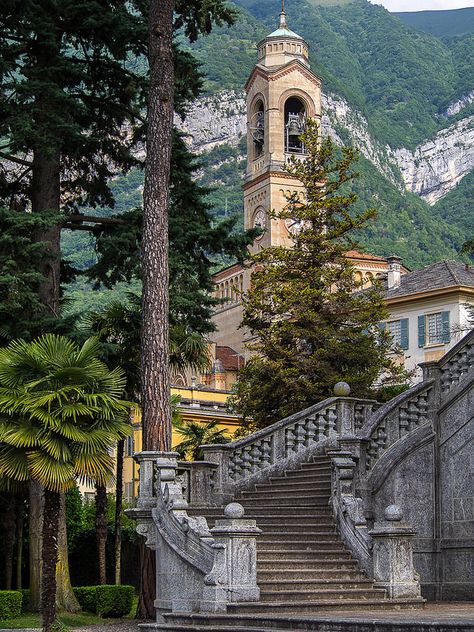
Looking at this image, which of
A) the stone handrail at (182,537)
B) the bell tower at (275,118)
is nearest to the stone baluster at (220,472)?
the stone handrail at (182,537)

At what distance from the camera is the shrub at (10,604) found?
2502 centimetres

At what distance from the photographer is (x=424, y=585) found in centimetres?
2161

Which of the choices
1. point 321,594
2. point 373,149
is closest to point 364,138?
point 373,149

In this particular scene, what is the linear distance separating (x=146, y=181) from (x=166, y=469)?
5.68m

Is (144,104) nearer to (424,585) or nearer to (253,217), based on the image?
(424,585)

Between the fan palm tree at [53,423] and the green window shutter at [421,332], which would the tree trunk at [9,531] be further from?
the green window shutter at [421,332]

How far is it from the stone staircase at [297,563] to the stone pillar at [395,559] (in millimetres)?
230

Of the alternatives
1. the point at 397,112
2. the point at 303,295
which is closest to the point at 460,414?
the point at 303,295

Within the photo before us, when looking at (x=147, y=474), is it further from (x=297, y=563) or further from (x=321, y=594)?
(x=321, y=594)

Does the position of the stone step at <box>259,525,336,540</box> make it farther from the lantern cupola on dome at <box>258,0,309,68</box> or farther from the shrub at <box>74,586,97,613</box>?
the lantern cupola on dome at <box>258,0,309,68</box>

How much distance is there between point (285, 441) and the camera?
24.5 metres

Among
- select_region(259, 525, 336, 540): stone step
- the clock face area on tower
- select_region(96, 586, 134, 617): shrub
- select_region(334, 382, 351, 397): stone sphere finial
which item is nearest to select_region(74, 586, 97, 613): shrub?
select_region(96, 586, 134, 617): shrub

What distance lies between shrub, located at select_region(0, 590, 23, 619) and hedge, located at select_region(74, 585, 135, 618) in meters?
2.00

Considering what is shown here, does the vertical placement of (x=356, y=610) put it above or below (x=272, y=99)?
below
